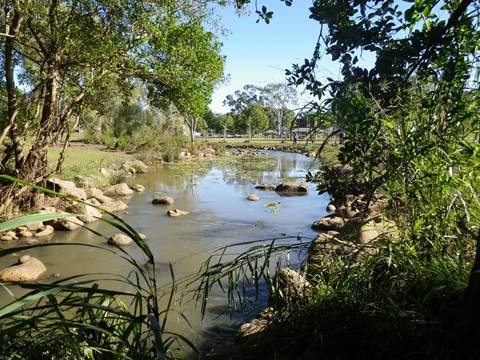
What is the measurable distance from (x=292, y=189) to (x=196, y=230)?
8062 mm

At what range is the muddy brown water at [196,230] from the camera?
6.01 metres

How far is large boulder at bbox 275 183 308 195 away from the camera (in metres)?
18.5

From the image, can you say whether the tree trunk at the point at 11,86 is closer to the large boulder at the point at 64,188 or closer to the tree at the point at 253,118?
the large boulder at the point at 64,188

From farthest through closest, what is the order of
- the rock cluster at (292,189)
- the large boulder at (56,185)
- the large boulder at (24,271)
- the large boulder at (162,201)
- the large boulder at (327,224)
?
the rock cluster at (292,189) → the large boulder at (162,201) → the large boulder at (56,185) → the large boulder at (327,224) → the large boulder at (24,271)

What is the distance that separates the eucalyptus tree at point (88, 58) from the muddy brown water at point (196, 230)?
2.81 m

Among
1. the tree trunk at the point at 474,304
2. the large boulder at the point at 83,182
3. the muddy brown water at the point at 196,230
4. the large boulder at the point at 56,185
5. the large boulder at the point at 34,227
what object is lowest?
the muddy brown water at the point at 196,230

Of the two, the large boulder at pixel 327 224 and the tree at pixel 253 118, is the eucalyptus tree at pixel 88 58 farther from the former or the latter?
the tree at pixel 253 118

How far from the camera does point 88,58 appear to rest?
10.2 metres

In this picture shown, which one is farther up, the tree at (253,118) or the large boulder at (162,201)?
the tree at (253,118)

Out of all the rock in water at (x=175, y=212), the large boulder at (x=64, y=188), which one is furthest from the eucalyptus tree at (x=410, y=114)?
the large boulder at (x=64, y=188)

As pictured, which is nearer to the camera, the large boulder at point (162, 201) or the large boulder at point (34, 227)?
the large boulder at point (34, 227)

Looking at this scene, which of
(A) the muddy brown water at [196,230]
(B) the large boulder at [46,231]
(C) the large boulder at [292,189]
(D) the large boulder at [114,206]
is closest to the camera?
(A) the muddy brown water at [196,230]

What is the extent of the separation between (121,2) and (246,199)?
8679mm

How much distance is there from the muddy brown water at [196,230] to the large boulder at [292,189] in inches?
14.1
